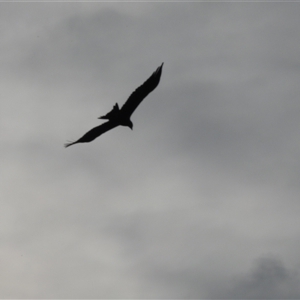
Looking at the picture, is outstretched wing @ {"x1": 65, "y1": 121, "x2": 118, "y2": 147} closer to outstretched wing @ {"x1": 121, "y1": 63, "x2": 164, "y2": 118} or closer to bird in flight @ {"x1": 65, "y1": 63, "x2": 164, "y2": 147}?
bird in flight @ {"x1": 65, "y1": 63, "x2": 164, "y2": 147}

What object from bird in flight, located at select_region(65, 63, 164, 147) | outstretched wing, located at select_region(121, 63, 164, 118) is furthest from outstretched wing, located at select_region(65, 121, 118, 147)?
Answer: outstretched wing, located at select_region(121, 63, 164, 118)

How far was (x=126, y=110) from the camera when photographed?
98.9ft

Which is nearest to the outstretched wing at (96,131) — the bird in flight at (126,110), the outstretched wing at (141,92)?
the bird in flight at (126,110)

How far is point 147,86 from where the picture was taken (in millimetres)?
28766

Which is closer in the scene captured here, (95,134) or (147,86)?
(147,86)

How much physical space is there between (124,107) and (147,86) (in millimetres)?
1872

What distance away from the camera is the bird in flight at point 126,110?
28.7 meters

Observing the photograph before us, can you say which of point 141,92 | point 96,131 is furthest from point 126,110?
point 96,131

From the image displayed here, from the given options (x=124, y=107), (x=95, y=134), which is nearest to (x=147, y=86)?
(x=124, y=107)

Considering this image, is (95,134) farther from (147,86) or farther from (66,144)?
(147,86)

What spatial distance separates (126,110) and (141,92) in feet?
4.90

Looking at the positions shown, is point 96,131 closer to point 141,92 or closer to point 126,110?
point 126,110

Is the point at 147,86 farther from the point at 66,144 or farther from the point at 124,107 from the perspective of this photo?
the point at 66,144

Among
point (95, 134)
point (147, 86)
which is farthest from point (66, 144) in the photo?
point (147, 86)
